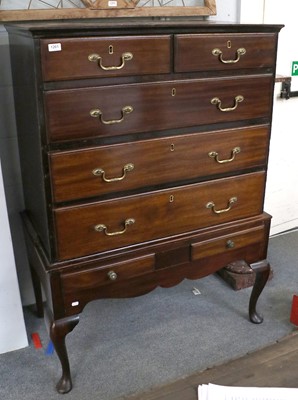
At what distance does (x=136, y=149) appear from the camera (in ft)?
4.87

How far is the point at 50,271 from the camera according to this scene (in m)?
1.50

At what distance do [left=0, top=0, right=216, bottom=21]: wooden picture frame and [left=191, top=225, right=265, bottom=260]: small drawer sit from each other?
37.7 inches

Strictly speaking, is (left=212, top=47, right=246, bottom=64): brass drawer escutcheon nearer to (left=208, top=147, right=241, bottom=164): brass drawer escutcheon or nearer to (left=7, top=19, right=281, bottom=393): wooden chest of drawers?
(left=7, top=19, right=281, bottom=393): wooden chest of drawers

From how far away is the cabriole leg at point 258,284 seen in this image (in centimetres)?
191

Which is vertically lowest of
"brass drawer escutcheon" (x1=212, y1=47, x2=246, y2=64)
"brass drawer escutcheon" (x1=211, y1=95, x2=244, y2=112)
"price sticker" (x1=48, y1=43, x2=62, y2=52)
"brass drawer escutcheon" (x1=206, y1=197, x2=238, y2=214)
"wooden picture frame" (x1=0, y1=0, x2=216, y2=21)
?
"brass drawer escutcheon" (x1=206, y1=197, x2=238, y2=214)

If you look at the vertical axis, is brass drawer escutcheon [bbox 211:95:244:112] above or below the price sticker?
below

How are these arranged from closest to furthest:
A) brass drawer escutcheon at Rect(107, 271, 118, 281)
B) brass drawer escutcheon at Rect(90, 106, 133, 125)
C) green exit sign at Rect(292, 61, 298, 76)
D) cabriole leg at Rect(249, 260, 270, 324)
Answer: brass drawer escutcheon at Rect(90, 106, 133, 125), brass drawer escutcheon at Rect(107, 271, 118, 281), cabriole leg at Rect(249, 260, 270, 324), green exit sign at Rect(292, 61, 298, 76)

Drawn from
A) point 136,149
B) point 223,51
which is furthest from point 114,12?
point 136,149

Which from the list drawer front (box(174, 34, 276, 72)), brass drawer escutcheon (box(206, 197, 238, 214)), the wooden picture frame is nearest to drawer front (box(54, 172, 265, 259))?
brass drawer escutcheon (box(206, 197, 238, 214))

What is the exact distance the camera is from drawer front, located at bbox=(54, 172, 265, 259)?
1489 mm

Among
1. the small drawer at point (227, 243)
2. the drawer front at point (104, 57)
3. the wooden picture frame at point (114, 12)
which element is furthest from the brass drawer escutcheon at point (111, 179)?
the wooden picture frame at point (114, 12)

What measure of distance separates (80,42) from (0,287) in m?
1.01

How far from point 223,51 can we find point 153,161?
0.43 m

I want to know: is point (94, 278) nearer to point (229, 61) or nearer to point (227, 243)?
point (227, 243)
